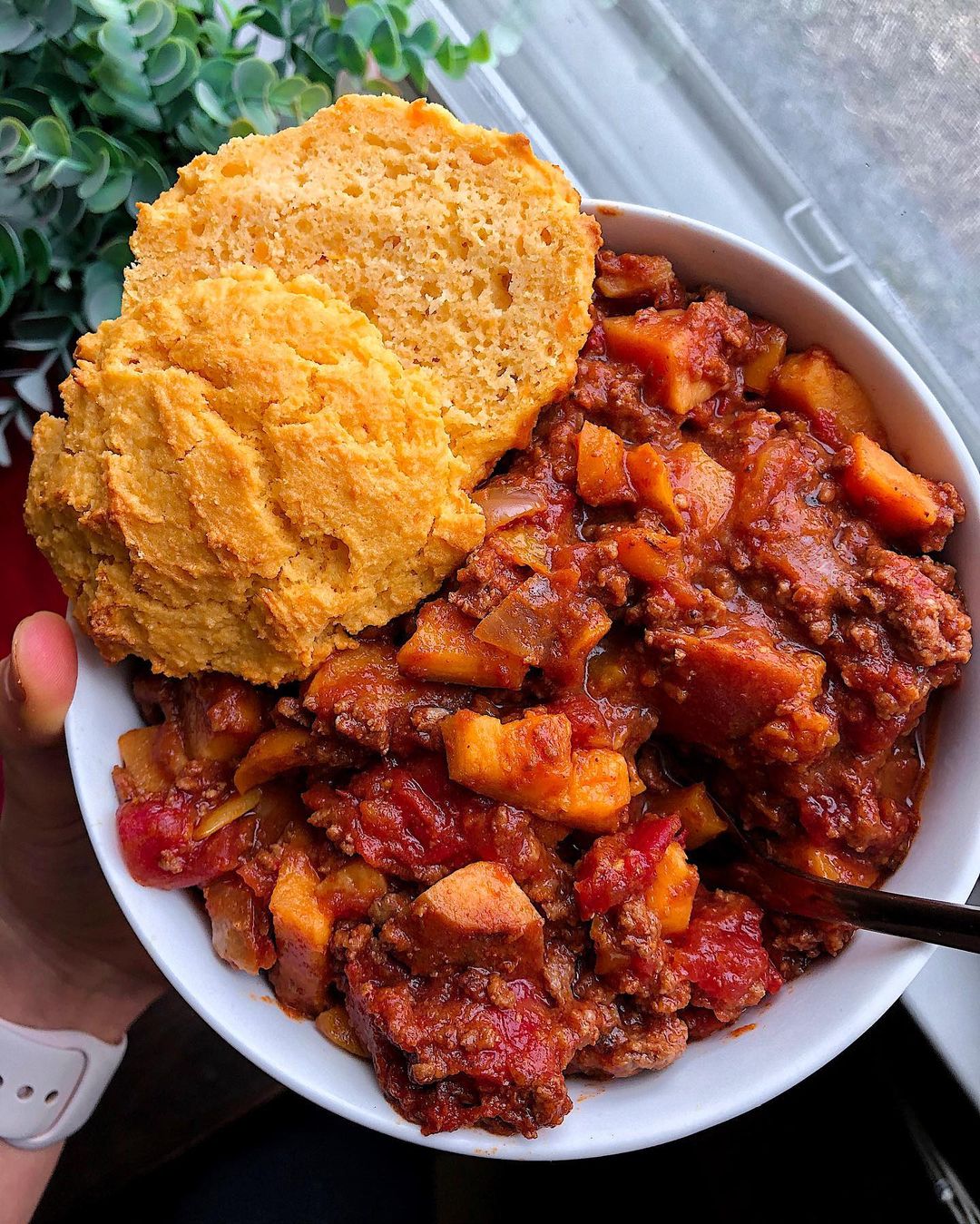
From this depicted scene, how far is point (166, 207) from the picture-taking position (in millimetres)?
1938

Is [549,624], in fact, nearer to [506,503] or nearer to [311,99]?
[506,503]

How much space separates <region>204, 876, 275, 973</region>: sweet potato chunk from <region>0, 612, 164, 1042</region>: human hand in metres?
0.63

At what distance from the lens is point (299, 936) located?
73.5 inches

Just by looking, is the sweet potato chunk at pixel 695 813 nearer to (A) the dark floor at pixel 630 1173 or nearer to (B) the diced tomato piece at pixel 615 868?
(B) the diced tomato piece at pixel 615 868

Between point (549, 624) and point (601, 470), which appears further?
point (601, 470)

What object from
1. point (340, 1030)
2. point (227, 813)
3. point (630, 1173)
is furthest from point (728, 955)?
point (630, 1173)

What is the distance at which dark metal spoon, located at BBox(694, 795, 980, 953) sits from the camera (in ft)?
5.64

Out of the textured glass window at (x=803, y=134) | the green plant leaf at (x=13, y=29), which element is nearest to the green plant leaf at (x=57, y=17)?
the green plant leaf at (x=13, y=29)

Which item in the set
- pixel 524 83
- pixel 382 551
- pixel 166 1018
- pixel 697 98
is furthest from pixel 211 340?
pixel 166 1018

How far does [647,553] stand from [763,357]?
24.8 inches

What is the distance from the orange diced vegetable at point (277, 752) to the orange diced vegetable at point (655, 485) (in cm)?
85

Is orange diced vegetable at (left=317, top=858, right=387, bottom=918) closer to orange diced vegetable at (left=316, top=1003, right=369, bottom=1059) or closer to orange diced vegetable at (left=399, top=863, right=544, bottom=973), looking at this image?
orange diced vegetable at (left=399, top=863, right=544, bottom=973)

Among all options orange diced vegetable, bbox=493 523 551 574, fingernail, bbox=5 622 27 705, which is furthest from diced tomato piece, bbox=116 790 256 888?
orange diced vegetable, bbox=493 523 551 574

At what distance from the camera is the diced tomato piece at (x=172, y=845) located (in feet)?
6.40
